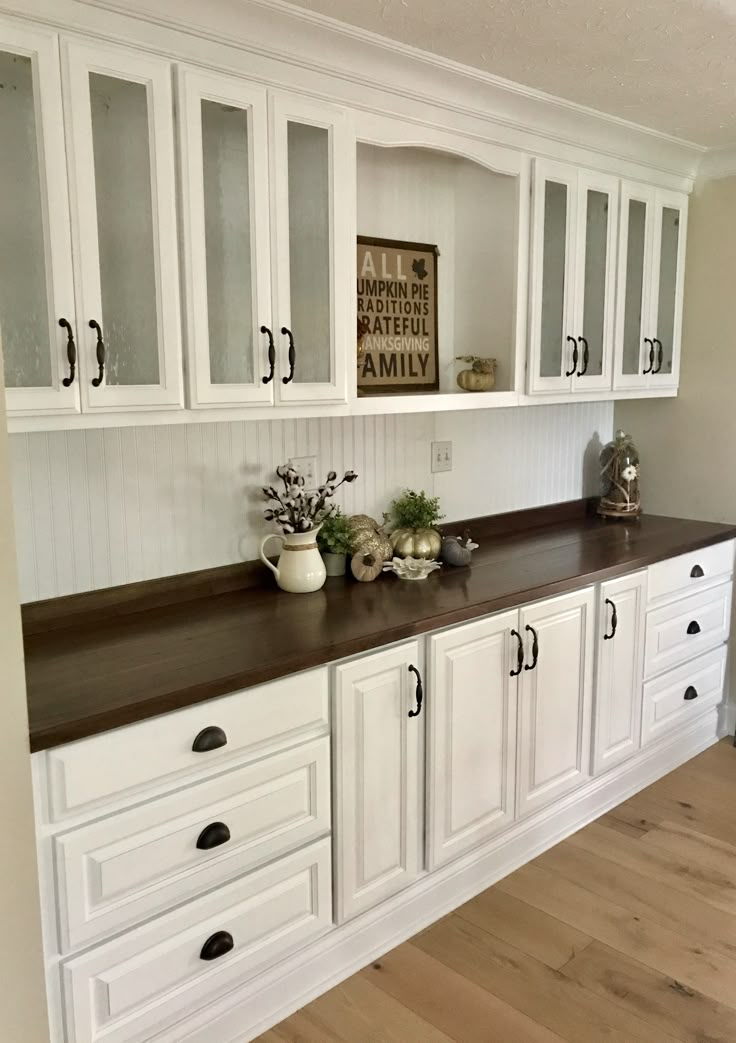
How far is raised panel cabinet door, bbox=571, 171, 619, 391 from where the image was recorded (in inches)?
113

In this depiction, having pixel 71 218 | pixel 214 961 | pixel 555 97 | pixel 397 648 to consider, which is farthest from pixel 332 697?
pixel 555 97

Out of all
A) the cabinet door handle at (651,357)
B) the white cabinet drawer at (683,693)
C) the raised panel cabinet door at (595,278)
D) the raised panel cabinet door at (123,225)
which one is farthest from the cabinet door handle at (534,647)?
the cabinet door handle at (651,357)

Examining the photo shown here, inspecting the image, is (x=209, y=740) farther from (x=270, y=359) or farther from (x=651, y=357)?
(x=651, y=357)

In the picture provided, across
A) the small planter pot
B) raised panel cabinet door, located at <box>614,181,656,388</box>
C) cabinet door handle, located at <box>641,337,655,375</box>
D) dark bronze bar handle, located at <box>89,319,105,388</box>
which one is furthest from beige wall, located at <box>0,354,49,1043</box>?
cabinet door handle, located at <box>641,337,655,375</box>

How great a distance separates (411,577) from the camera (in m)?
2.51

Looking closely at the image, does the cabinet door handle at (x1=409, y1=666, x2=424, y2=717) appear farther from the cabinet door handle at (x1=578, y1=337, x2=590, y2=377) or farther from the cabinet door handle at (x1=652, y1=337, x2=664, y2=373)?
the cabinet door handle at (x1=652, y1=337, x2=664, y2=373)

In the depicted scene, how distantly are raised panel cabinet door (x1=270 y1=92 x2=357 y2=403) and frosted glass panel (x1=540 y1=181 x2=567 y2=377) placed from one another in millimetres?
815

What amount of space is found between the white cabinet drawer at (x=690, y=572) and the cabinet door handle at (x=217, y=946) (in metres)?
1.75

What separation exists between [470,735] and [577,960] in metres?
0.60

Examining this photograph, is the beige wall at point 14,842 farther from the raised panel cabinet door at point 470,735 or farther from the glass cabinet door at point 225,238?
the raised panel cabinet door at point 470,735

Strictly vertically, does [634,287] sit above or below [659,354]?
above

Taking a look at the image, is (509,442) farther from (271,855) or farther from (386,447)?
(271,855)

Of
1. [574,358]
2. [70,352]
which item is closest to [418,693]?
[70,352]

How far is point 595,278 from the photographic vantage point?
9.72ft
